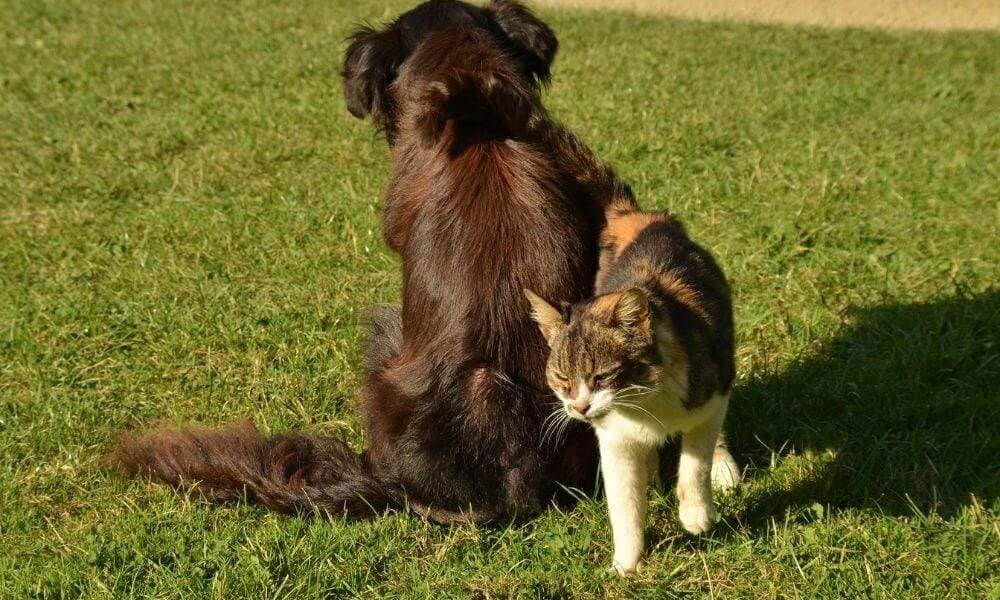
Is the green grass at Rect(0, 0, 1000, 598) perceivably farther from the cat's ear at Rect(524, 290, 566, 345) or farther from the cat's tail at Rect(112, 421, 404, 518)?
the cat's ear at Rect(524, 290, 566, 345)

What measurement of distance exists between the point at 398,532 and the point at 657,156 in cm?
406

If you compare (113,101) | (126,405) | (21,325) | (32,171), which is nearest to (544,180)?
(126,405)

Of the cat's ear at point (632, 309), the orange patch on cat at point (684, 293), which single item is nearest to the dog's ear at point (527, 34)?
the orange patch on cat at point (684, 293)

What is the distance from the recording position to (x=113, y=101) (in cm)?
854

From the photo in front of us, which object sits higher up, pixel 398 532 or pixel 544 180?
pixel 544 180

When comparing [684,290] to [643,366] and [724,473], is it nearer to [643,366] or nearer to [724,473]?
[643,366]

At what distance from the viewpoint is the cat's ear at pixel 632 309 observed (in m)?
3.01

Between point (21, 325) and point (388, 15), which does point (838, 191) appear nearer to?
point (21, 325)

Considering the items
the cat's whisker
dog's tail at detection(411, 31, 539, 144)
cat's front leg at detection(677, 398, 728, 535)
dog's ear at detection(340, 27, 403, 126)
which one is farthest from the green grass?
dog's tail at detection(411, 31, 539, 144)

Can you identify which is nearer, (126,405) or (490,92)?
(490,92)

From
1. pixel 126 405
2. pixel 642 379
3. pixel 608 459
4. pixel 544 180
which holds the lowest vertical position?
pixel 126 405

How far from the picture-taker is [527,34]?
4129 mm

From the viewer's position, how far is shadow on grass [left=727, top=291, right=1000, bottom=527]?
383 cm

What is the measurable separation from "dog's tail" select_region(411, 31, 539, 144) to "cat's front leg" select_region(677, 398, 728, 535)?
124cm
